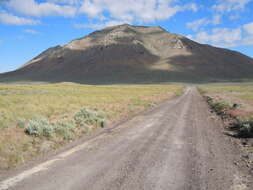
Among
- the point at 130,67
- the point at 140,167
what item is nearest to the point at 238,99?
the point at 140,167

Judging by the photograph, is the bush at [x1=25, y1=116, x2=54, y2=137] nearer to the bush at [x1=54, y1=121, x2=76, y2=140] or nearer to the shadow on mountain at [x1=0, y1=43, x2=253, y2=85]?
the bush at [x1=54, y1=121, x2=76, y2=140]

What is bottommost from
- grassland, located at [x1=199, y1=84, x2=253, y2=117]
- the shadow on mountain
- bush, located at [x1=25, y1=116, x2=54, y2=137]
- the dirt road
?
the dirt road

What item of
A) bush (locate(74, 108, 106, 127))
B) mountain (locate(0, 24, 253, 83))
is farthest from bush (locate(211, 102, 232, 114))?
mountain (locate(0, 24, 253, 83))

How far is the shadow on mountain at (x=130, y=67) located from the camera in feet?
476

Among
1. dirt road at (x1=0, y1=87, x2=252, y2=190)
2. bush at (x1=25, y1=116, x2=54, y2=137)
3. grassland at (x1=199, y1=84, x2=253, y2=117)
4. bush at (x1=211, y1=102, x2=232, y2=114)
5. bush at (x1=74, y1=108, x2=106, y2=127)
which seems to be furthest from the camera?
bush at (x1=211, y1=102, x2=232, y2=114)

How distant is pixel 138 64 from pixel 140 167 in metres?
162

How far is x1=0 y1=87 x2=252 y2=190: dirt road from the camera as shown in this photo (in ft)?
17.1

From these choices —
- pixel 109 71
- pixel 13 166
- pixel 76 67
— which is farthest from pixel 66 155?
pixel 76 67

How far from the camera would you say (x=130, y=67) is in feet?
529

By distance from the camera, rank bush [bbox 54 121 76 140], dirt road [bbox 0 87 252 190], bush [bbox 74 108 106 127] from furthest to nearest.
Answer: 1. bush [bbox 74 108 106 127]
2. bush [bbox 54 121 76 140]
3. dirt road [bbox 0 87 252 190]

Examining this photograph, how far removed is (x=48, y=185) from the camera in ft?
16.8

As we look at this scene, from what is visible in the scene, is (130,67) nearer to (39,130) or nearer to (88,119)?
(88,119)

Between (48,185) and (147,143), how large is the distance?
184 inches

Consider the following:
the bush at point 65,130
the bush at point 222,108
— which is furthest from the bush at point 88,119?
the bush at point 222,108
